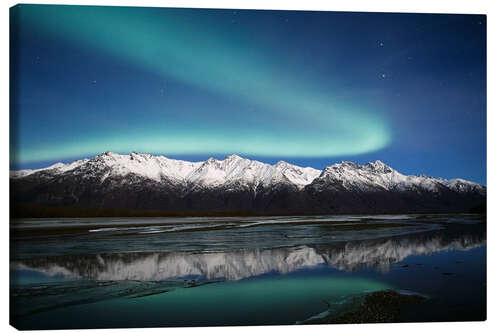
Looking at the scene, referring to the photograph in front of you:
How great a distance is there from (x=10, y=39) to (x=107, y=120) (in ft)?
8.30

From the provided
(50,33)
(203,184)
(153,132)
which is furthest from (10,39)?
(203,184)

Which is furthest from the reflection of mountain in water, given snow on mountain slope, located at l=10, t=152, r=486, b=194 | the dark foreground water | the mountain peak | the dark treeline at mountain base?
the mountain peak

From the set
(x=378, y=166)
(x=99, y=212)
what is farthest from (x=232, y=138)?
(x=99, y=212)

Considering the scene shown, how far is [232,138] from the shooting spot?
10.3 meters

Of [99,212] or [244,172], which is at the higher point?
[244,172]

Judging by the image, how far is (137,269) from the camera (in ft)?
30.7

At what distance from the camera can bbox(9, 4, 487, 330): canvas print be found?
25.3ft

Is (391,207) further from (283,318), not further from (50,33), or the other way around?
(50,33)

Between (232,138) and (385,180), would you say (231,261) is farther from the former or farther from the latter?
(385,180)

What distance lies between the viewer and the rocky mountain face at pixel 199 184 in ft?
29.8

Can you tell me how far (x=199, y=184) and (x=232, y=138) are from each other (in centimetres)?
319

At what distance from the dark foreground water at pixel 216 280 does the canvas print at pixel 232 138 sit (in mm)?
49

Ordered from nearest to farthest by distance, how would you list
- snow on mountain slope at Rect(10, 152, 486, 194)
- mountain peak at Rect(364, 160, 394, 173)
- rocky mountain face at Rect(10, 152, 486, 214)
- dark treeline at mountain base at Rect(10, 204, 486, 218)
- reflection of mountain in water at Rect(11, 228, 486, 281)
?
dark treeline at mountain base at Rect(10, 204, 486, 218) → reflection of mountain in water at Rect(11, 228, 486, 281) → rocky mountain face at Rect(10, 152, 486, 214) → snow on mountain slope at Rect(10, 152, 486, 194) → mountain peak at Rect(364, 160, 394, 173)

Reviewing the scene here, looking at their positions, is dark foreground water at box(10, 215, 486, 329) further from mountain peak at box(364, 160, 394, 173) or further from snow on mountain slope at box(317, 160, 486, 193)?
mountain peak at box(364, 160, 394, 173)
